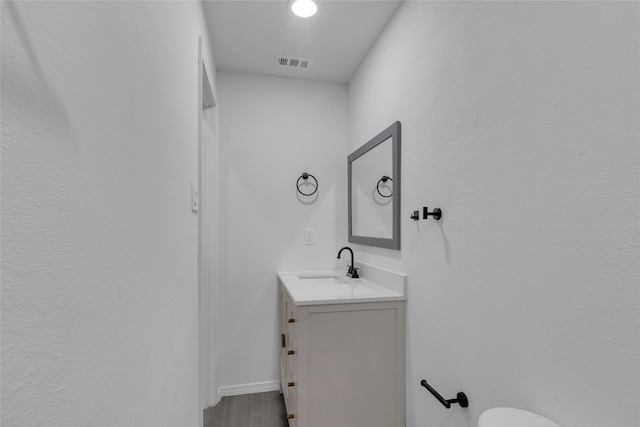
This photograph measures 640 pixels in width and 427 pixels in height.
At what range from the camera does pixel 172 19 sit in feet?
3.29

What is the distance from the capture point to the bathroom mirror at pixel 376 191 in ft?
5.73

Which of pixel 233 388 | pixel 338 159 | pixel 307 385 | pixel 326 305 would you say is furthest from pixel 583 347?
pixel 233 388

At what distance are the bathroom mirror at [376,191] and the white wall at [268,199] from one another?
0.20 m

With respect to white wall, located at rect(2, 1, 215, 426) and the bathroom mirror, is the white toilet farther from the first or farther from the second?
the bathroom mirror

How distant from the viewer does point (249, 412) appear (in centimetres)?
209

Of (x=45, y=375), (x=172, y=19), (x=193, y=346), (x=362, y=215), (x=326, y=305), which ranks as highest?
(x=172, y=19)

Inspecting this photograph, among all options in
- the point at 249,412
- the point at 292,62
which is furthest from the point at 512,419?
the point at 292,62

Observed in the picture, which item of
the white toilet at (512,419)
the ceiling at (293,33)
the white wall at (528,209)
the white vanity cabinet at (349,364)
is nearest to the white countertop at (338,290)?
the white vanity cabinet at (349,364)

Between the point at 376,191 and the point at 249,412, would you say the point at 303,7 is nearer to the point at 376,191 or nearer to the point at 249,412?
the point at 376,191

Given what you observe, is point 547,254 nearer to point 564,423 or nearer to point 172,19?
point 564,423

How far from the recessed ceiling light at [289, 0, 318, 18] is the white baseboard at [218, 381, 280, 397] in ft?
8.16

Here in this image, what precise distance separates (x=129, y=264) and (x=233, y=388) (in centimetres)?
207

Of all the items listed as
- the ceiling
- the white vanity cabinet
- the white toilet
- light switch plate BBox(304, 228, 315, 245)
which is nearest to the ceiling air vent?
the ceiling

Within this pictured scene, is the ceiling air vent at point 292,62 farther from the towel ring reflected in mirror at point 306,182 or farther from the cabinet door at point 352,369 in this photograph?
the cabinet door at point 352,369
